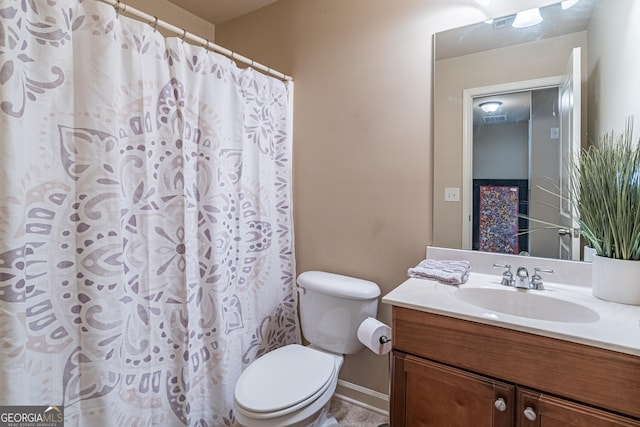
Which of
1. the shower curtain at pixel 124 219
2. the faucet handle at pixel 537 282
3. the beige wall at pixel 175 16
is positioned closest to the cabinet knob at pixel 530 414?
the faucet handle at pixel 537 282

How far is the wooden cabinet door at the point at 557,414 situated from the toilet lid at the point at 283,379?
0.76 meters

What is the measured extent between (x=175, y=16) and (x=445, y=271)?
7.82 feet

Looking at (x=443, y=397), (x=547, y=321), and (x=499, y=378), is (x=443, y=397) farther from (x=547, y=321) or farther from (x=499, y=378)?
A: (x=547, y=321)

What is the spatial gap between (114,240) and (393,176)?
4.35ft

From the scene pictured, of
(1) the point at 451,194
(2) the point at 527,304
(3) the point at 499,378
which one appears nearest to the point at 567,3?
(1) the point at 451,194

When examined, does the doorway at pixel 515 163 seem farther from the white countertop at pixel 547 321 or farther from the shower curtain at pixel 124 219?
the shower curtain at pixel 124 219

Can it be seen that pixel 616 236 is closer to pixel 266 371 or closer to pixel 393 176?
pixel 393 176

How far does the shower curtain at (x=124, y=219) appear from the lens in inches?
41.1

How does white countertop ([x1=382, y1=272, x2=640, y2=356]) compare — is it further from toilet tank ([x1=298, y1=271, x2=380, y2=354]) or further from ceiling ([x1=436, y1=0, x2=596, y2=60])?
ceiling ([x1=436, y1=0, x2=596, y2=60])

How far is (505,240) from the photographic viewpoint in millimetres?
1469

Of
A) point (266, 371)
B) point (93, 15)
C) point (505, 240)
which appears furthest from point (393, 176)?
point (93, 15)

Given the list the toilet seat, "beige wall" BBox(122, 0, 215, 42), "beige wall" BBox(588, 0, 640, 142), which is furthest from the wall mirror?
"beige wall" BBox(122, 0, 215, 42)

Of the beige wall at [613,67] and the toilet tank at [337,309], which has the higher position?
the beige wall at [613,67]

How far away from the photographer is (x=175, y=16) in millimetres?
2199
